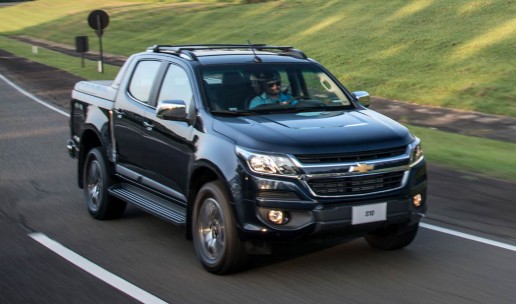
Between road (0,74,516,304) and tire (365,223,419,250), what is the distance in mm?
79

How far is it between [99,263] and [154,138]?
1297mm

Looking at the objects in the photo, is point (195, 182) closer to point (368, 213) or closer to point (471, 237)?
point (368, 213)

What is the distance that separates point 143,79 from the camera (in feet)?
27.9

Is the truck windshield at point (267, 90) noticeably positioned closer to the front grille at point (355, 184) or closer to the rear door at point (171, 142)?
the rear door at point (171, 142)

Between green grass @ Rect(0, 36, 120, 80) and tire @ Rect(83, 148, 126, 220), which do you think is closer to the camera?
tire @ Rect(83, 148, 126, 220)

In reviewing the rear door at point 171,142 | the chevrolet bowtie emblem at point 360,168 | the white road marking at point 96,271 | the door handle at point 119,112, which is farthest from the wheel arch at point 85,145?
the chevrolet bowtie emblem at point 360,168

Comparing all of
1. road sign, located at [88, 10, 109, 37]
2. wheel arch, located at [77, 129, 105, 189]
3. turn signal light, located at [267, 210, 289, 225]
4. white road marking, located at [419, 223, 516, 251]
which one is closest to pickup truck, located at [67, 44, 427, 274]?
turn signal light, located at [267, 210, 289, 225]

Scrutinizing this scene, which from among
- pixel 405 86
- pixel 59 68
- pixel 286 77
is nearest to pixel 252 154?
pixel 286 77

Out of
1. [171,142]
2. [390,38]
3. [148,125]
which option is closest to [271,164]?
[171,142]

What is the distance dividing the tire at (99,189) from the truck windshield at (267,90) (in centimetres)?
196

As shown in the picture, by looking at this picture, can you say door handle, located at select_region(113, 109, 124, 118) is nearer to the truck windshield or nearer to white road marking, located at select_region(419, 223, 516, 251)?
the truck windshield

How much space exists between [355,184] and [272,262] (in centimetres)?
117

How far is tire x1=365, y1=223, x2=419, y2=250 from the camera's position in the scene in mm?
7066

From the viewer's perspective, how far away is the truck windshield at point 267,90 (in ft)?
24.3
